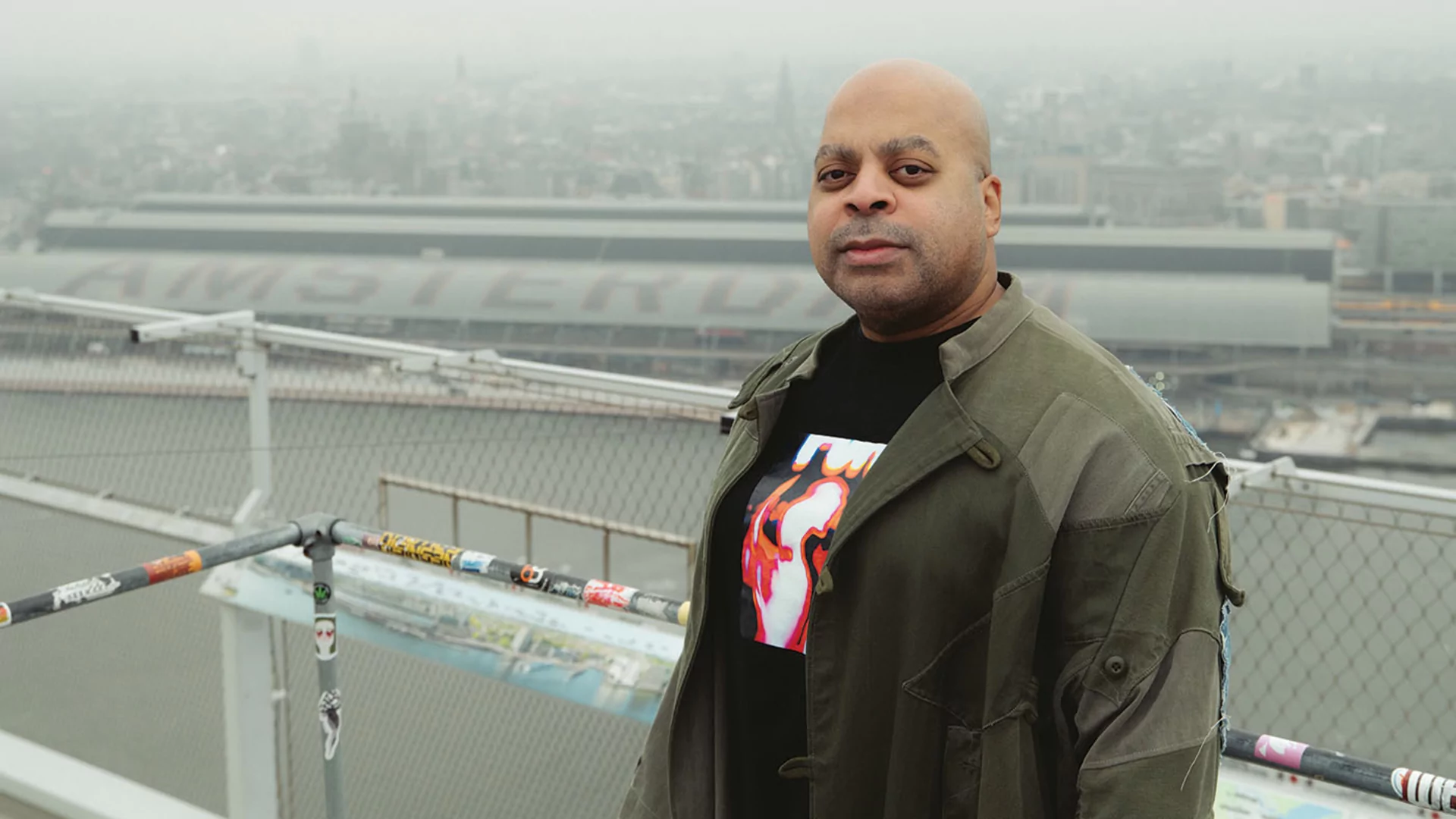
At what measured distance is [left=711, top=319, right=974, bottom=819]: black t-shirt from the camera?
754 mm

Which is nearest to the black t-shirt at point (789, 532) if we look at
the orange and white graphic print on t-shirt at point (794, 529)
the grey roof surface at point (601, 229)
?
the orange and white graphic print on t-shirt at point (794, 529)

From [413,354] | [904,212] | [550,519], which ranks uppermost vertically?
[904,212]

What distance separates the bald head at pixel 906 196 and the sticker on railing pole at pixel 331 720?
0.95 meters

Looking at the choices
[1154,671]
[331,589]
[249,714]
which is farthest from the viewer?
[249,714]

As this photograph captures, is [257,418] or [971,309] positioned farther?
[257,418]

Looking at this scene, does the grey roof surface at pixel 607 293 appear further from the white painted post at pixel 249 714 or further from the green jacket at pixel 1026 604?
the green jacket at pixel 1026 604

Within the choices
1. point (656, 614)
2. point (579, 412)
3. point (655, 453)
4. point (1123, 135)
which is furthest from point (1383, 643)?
point (1123, 135)

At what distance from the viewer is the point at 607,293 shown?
49.5 ft

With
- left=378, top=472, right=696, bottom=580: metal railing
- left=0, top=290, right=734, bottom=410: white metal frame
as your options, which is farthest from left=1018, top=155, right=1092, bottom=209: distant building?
left=0, top=290, right=734, bottom=410: white metal frame

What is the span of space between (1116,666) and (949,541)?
100 mm

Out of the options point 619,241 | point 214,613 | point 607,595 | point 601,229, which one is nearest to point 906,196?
point 607,595

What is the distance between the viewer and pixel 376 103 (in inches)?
1084

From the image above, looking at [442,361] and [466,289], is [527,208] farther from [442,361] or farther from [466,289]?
[442,361]

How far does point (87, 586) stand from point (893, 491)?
895mm
